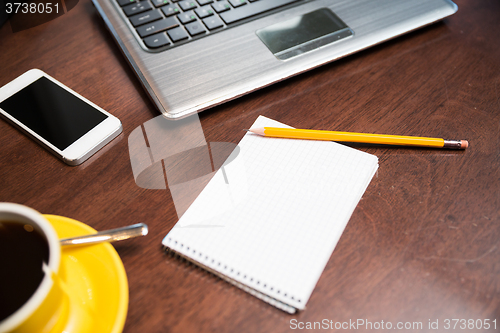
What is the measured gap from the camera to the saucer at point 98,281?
0.30 meters

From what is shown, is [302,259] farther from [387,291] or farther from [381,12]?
[381,12]

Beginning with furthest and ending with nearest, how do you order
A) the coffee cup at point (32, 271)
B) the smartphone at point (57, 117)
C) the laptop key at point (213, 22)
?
the laptop key at point (213, 22), the smartphone at point (57, 117), the coffee cup at point (32, 271)

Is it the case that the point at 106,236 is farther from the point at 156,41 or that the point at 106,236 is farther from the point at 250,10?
the point at 250,10

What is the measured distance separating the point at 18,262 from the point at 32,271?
2 cm

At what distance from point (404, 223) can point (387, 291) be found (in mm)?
81

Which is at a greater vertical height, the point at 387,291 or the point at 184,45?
the point at 184,45

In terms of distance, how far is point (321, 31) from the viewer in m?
0.55

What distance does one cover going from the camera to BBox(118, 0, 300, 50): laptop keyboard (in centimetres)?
53

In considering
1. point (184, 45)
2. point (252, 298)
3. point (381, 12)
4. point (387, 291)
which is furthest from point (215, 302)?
point (381, 12)

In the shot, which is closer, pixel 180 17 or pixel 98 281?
pixel 98 281

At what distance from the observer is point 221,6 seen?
560 mm

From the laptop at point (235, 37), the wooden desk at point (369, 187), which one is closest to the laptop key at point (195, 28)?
the laptop at point (235, 37)

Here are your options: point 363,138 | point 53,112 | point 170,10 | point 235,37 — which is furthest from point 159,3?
point 363,138

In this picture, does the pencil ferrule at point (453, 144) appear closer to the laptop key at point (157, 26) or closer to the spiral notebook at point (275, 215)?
the spiral notebook at point (275, 215)
